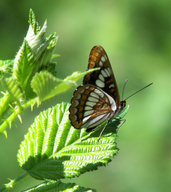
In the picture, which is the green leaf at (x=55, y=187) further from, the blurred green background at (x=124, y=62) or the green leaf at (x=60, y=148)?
the blurred green background at (x=124, y=62)

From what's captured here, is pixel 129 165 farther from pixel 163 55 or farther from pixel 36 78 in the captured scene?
pixel 36 78

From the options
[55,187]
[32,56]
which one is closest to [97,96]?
[55,187]

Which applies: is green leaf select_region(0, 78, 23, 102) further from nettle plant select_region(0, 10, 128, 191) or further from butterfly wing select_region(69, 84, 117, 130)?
A: butterfly wing select_region(69, 84, 117, 130)

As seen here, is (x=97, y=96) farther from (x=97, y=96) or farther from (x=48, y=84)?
(x=48, y=84)

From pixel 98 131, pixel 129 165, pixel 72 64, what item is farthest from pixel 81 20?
pixel 98 131

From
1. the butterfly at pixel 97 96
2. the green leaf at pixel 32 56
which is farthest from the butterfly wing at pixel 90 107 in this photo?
the green leaf at pixel 32 56

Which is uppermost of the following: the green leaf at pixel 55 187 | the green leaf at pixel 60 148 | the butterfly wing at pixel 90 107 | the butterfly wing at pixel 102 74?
the butterfly wing at pixel 102 74

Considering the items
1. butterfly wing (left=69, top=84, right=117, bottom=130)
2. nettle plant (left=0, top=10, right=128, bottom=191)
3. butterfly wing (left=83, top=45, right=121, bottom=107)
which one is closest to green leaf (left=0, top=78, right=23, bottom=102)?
nettle plant (left=0, top=10, right=128, bottom=191)

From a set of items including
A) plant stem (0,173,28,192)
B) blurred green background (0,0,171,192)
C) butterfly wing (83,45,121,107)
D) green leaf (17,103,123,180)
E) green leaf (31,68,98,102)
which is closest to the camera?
green leaf (31,68,98,102)
